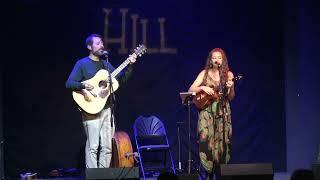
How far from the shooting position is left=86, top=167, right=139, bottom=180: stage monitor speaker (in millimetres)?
5461

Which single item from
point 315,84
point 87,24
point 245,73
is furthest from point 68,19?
point 315,84

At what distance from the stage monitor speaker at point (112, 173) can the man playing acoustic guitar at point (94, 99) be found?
1756 millimetres

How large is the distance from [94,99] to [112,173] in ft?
6.28

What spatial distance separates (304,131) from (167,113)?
225cm

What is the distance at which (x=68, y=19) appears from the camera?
28.6ft

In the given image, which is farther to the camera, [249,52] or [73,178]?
[249,52]

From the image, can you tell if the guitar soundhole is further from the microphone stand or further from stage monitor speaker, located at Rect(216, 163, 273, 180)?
stage monitor speaker, located at Rect(216, 163, 273, 180)

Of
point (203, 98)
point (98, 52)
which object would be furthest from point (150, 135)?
point (98, 52)

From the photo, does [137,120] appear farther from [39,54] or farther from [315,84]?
[315,84]

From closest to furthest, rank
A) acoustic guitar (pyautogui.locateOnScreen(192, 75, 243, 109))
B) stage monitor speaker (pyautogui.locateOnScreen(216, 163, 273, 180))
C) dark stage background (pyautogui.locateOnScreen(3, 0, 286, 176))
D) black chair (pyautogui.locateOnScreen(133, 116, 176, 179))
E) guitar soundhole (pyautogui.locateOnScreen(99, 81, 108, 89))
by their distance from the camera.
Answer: stage monitor speaker (pyautogui.locateOnScreen(216, 163, 273, 180)) → guitar soundhole (pyautogui.locateOnScreen(99, 81, 108, 89)) → acoustic guitar (pyautogui.locateOnScreen(192, 75, 243, 109)) → black chair (pyautogui.locateOnScreen(133, 116, 176, 179)) → dark stage background (pyautogui.locateOnScreen(3, 0, 286, 176))

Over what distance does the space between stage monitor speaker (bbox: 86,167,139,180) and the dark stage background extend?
3237 mm

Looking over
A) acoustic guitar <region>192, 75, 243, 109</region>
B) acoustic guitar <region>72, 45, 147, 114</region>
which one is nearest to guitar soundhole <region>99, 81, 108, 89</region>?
acoustic guitar <region>72, 45, 147, 114</region>

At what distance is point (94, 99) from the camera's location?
7.30 m

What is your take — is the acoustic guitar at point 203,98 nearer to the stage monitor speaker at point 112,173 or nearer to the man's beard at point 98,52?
the man's beard at point 98,52
